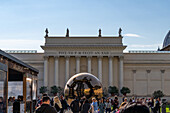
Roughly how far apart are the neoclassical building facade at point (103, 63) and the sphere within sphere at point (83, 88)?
5118 cm

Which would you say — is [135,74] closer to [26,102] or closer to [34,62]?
[34,62]

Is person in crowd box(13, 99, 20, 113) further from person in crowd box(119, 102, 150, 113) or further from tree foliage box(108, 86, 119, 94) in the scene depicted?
tree foliage box(108, 86, 119, 94)

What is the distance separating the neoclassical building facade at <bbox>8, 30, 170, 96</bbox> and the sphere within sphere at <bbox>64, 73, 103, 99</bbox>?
51183 mm

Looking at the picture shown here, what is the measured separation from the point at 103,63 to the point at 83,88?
53.8m

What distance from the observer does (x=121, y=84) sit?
71000mm

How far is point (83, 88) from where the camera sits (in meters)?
19.0

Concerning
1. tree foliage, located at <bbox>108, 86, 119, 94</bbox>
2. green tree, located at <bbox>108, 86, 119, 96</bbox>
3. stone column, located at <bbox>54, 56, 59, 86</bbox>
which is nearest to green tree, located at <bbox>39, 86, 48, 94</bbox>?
stone column, located at <bbox>54, 56, 59, 86</bbox>

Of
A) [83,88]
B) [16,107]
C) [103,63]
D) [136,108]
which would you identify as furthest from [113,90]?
[136,108]

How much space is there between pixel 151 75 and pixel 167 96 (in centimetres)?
556

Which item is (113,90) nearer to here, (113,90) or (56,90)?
(113,90)

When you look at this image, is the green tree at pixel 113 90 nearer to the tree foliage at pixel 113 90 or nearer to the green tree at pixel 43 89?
the tree foliage at pixel 113 90

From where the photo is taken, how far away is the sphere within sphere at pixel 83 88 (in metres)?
19.0

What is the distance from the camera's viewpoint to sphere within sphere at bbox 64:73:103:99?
18984 millimetres

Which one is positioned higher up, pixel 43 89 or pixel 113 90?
pixel 43 89
